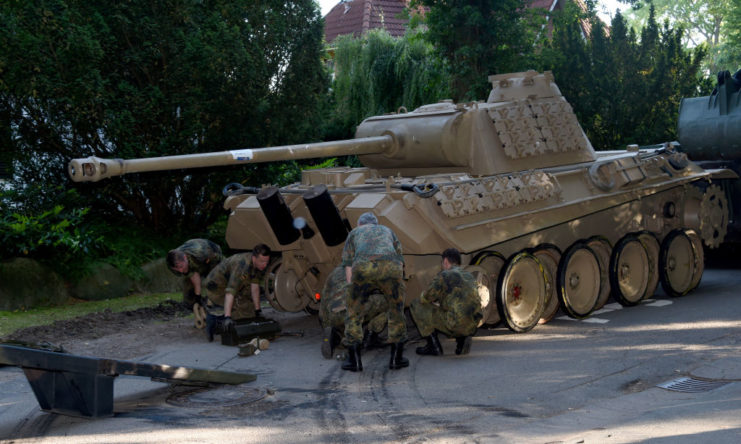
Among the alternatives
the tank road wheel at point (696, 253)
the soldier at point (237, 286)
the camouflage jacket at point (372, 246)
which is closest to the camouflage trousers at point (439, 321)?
the camouflage jacket at point (372, 246)

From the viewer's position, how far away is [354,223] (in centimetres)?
941

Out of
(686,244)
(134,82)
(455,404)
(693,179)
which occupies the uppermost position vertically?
(134,82)

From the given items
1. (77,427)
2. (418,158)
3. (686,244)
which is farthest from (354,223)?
(686,244)

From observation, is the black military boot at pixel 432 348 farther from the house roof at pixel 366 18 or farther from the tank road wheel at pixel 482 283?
the house roof at pixel 366 18

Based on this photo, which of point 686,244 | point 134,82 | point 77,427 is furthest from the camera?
point 134,82

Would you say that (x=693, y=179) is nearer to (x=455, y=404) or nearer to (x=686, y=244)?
(x=686, y=244)

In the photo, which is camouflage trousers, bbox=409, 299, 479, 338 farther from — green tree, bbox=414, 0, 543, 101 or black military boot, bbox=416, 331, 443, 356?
green tree, bbox=414, 0, 543, 101

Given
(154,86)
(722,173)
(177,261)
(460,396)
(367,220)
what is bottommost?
(460,396)

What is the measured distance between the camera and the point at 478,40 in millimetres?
20562

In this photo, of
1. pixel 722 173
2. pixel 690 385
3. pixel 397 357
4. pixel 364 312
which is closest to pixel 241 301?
pixel 364 312

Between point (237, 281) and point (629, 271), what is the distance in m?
5.70

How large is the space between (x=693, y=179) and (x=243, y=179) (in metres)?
7.85

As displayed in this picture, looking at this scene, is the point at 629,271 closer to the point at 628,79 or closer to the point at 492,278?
the point at 492,278

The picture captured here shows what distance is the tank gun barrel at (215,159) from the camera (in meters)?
7.70
